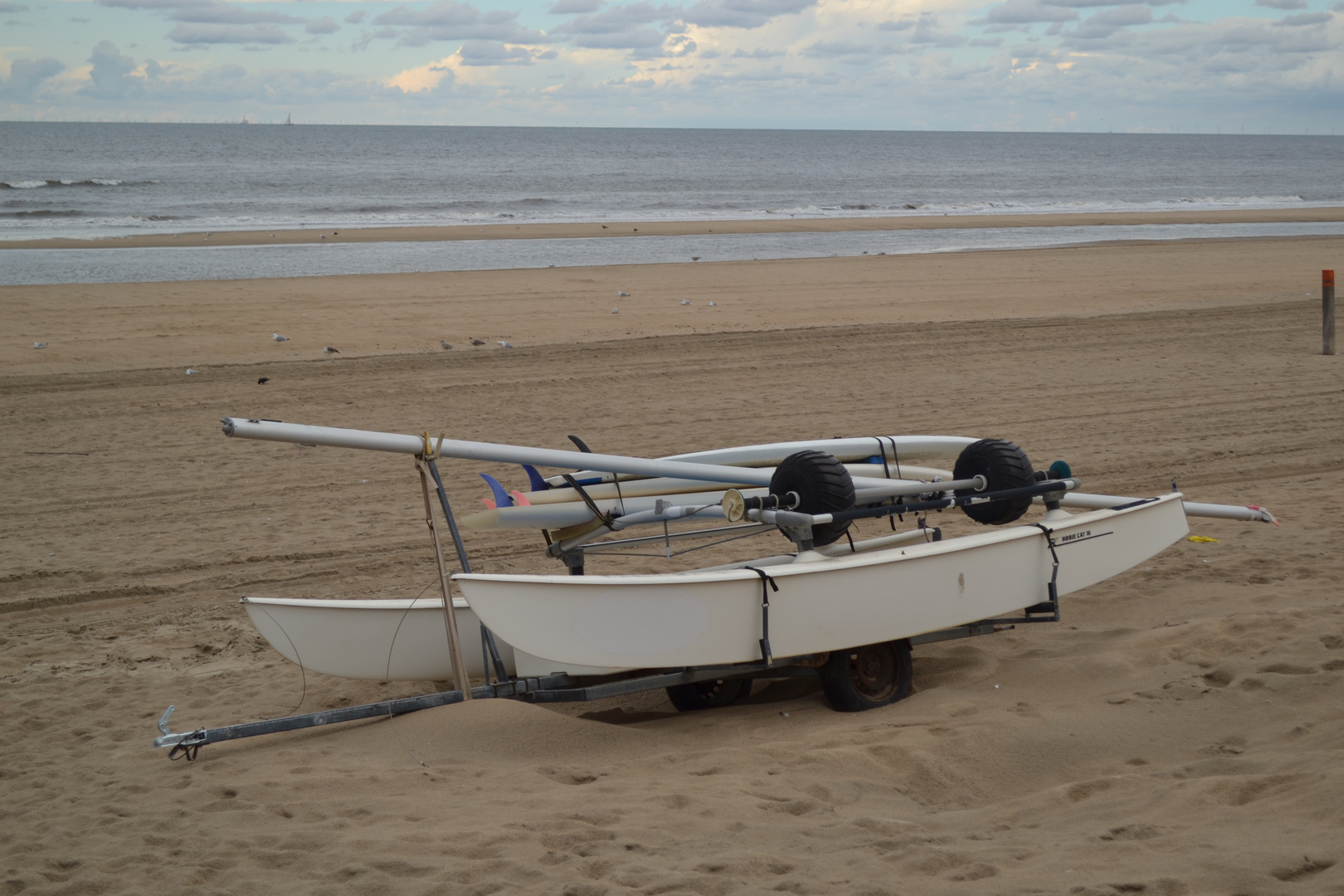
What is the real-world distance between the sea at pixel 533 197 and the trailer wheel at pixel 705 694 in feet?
63.5

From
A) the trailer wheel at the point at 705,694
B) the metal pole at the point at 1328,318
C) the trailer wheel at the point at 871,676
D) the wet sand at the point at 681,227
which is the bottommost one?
the trailer wheel at the point at 705,694

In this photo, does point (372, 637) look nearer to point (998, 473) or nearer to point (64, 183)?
point (998, 473)

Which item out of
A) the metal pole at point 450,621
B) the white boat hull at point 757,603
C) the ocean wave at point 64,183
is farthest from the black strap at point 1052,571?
the ocean wave at point 64,183

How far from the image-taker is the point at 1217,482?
26.0ft

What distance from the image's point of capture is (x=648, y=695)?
17.1 ft

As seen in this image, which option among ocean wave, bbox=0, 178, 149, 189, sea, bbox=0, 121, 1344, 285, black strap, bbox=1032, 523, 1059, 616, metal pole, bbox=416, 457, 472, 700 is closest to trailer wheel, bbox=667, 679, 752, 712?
metal pole, bbox=416, 457, 472, 700

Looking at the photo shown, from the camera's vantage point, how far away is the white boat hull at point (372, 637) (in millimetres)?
4820

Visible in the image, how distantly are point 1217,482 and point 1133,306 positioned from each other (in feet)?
31.9

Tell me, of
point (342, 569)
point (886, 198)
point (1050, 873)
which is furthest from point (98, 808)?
point (886, 198)

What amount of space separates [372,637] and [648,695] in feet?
4.59

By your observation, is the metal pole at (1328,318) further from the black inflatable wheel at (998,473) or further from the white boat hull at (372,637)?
the white boat hull at (372,637)

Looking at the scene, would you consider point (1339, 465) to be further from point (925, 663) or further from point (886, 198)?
point (886, 198)

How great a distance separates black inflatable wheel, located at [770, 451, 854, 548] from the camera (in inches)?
184

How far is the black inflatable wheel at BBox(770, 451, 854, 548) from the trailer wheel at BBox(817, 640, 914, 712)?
21.5 inches
